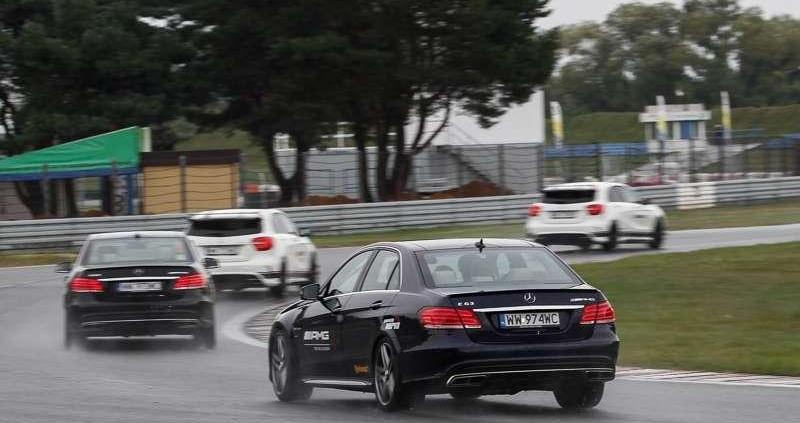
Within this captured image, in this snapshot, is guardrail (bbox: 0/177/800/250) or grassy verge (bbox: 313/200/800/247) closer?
guardrail (bbox: 0/177/800/250)

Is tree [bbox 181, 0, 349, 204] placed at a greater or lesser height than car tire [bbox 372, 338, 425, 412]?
greater

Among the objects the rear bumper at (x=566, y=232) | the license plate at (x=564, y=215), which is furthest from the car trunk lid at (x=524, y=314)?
the license plate at (x=564, y=215)

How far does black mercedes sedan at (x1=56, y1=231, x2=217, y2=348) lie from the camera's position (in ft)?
55.7

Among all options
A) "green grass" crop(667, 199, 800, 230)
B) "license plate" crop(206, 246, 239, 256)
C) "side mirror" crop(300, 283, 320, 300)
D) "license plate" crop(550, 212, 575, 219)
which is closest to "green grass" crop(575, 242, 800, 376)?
"side mirror" crop(300, 283, 320, 300)

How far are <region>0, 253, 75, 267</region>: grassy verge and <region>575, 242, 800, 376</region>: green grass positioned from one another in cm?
1362

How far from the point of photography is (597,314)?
406 inches

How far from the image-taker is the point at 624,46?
15175 centimetres

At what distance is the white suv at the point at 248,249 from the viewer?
23.8 meters

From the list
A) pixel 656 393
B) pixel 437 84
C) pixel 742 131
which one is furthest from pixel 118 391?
pixel 742 131

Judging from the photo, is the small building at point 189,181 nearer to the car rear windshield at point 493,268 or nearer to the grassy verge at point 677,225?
the grassy verge at point 677,225

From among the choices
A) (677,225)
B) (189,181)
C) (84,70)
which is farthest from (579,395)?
(84,70)

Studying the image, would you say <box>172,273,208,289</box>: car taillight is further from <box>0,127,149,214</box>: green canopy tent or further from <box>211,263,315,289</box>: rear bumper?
<box>0,127,149,214</box>: green canopy tent

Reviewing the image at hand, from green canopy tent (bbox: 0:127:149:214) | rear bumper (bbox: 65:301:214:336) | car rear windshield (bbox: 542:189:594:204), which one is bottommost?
rear bumper (bbox: 65:301:214:336)

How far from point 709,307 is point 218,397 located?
820 cm
